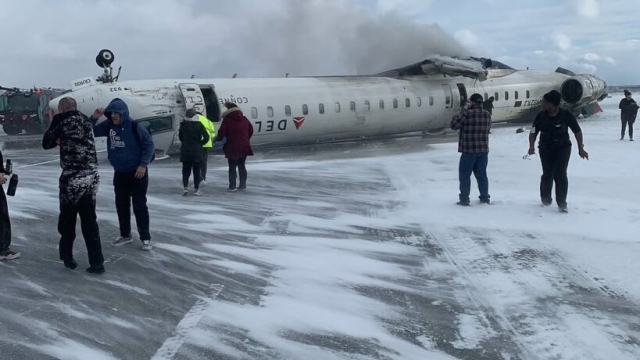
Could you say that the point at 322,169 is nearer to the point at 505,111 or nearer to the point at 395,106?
the point at 395,106

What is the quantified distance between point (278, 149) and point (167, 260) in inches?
523

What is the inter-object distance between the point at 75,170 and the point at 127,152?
2.99ft

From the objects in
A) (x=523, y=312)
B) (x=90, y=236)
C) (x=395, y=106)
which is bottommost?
(x=523, y=312)

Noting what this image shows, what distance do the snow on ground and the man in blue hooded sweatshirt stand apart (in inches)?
24.5

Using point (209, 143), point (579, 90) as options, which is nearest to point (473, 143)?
point (209, 143)

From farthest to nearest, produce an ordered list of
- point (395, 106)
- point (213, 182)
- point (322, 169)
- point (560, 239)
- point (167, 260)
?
1. point (395, 106)
2. point (322, 169)
3. point (213, 182)
4. point (560, 239)
5. point (167, 260)

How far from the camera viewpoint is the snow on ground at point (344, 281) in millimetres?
4332

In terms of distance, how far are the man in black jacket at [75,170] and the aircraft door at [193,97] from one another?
1099 centimetres

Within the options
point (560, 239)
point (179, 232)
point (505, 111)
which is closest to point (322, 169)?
point (179, 232)

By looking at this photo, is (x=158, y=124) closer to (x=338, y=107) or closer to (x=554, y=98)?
(x=338, y=107)

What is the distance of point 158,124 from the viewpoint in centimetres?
1642

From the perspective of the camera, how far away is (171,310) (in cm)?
500

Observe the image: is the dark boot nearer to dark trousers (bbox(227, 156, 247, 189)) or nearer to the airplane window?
dark trousers (bbox(227, 156, 247, 189))

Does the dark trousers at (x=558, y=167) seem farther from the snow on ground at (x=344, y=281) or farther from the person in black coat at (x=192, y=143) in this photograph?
the person in black coat at (x=192, y=143)
